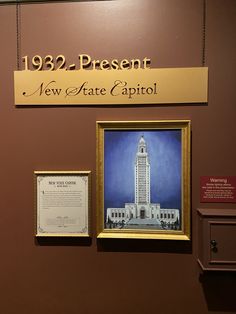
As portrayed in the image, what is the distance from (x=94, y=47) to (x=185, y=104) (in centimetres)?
49

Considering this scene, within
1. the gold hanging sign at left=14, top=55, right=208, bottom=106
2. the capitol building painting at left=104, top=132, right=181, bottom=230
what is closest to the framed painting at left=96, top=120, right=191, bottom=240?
the capitol building painting at left=104, top=132, right=181, bottom=230

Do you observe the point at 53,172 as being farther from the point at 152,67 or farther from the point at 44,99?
the point at 152,67

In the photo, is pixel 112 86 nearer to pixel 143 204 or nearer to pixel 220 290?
pixel 143 204

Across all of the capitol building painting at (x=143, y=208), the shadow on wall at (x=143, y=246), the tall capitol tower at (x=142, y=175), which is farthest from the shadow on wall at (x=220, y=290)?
the tall capitol tower at (x=142, y=175)

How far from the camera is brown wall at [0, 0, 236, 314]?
131cm

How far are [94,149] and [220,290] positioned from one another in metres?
0.85

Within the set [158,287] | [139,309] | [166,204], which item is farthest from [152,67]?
[139,309]

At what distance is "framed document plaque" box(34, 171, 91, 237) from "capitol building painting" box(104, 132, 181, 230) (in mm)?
178

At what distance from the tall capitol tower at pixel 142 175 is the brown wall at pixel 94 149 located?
0.49ft

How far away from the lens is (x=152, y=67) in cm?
132

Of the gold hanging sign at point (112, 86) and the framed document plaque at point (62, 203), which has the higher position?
the gold hanging sign at point (112, 86)

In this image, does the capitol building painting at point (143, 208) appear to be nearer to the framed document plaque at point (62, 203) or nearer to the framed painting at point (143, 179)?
the framed painting at point (143, 179)

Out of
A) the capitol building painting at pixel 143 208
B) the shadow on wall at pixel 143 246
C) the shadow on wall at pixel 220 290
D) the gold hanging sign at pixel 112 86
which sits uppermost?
the gold hanging sign at pixel 112 86

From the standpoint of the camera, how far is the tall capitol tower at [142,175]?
4.34ft
